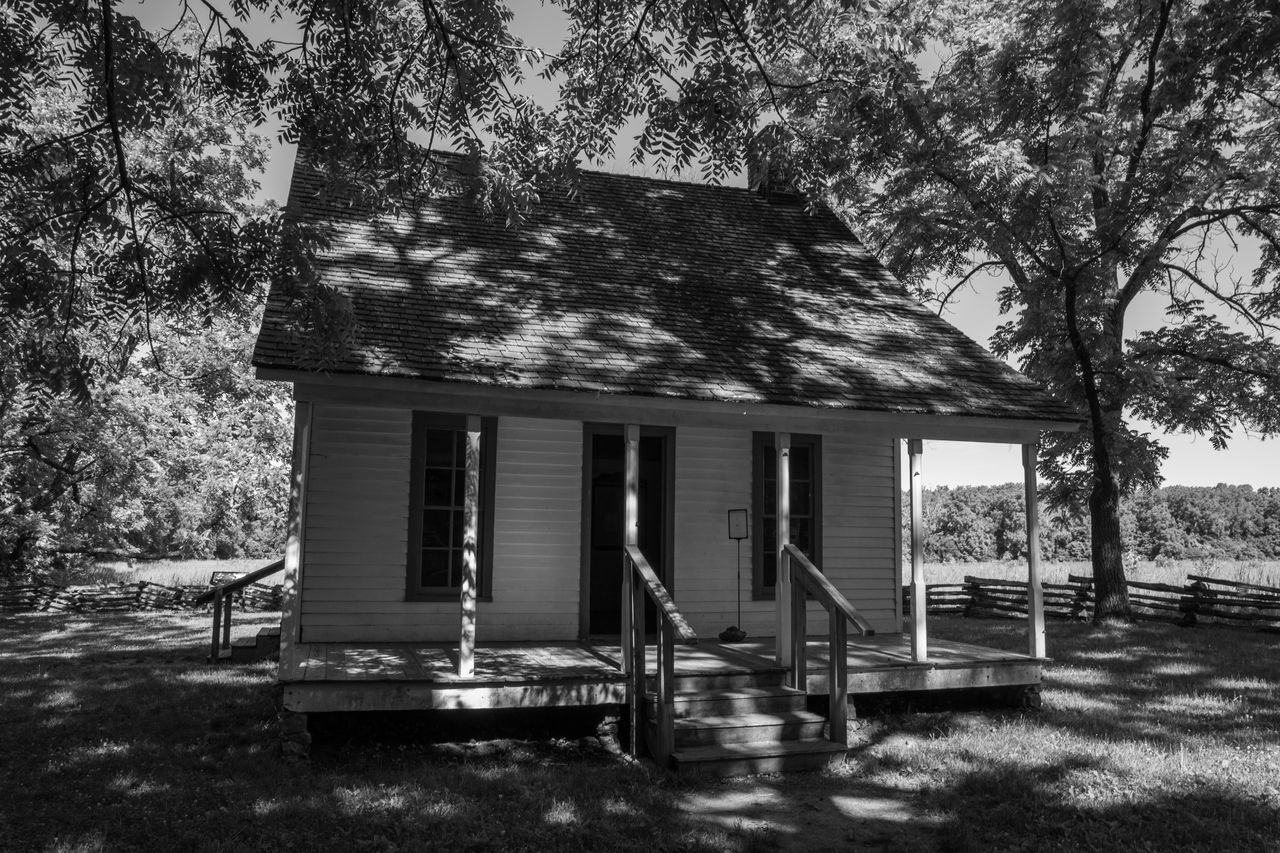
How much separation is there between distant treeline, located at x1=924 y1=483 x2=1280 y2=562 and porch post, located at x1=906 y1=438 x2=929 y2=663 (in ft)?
114

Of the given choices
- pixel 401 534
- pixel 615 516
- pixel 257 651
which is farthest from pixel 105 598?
pixel 615 516

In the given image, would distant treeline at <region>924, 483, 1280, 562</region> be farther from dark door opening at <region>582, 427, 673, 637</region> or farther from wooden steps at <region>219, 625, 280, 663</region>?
wooden steps at <region>219, 625, 280, 663</region>

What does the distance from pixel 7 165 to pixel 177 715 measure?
18.3 feet

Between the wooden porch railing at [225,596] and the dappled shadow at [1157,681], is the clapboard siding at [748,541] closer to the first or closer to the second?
the dappled shadow at [1157,681]

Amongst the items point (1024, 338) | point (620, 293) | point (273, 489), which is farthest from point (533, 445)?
point (273, 489)

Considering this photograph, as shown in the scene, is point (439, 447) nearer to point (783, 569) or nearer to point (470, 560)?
point (470, 560)

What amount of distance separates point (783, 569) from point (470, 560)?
3014 millimetres

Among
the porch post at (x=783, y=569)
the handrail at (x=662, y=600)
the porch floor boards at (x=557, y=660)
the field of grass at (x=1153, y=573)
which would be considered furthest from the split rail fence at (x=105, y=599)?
the field of grass at (x=1153, y=573)

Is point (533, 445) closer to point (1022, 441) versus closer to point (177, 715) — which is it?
point (177, 715)

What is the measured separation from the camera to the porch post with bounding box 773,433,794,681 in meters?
8.92

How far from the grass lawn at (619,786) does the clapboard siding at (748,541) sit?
2.05m

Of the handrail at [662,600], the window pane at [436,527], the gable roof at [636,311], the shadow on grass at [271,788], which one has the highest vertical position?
the gable roof at [636,311]

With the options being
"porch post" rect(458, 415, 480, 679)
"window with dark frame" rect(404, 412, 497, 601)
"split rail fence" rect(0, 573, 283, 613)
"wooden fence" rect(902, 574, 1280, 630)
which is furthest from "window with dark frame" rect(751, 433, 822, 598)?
"split rail fence" rect(0, 573, 283, 613)

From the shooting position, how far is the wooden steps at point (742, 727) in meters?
7.50
